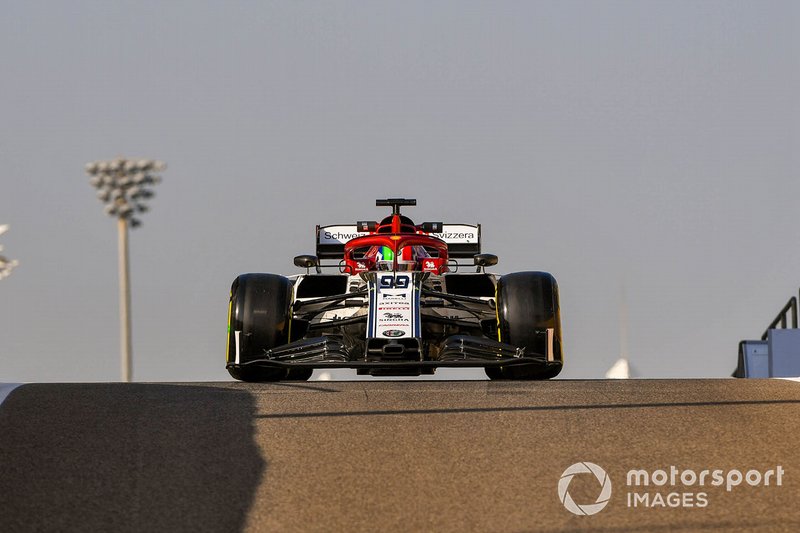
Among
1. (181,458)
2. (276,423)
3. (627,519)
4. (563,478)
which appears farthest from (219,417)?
(627,519)

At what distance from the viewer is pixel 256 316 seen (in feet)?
50.8

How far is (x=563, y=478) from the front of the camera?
30.9 ft

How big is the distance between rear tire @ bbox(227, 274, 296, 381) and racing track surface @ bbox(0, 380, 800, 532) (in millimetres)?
2386

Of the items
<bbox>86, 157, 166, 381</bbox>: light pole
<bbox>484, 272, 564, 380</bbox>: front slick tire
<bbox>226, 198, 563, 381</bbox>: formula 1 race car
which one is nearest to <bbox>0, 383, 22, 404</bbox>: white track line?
<bbox>226, 198, 563, 381</bbox>: formula 1 race car

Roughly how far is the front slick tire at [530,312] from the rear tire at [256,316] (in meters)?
2.14

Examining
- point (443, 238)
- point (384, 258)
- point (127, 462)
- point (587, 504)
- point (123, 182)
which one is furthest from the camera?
point (123, 182)

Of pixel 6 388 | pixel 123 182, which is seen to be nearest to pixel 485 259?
pixel 6 388

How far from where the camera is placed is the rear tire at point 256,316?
50.8 ft

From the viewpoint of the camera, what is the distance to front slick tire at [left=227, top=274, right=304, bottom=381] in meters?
15.5

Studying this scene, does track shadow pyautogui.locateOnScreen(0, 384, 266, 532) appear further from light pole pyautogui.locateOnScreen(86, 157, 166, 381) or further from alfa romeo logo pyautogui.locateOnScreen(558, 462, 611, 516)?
light pole pyautogui.locateOnScreen(86, 157, 166, 381)

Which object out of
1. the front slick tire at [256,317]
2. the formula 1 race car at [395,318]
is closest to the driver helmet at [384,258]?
the formula 1 race car at [395,318]

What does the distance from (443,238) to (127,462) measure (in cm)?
965

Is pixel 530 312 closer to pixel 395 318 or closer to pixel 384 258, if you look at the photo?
pixel 395 318

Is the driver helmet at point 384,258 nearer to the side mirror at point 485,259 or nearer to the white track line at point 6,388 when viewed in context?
the side mirror at point 485,259
